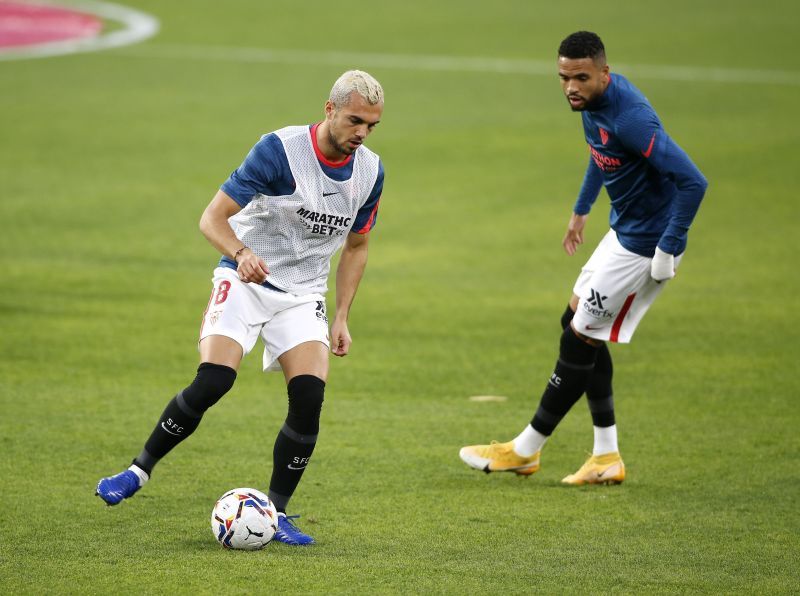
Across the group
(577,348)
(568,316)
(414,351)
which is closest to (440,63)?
(414,351)

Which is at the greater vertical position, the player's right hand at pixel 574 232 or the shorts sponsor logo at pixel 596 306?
the player's right hand at pixel 574 232

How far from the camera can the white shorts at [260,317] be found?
6.45 metres

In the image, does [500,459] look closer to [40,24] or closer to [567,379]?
[567,379]

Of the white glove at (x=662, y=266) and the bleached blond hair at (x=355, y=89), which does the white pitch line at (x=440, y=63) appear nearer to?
the white glove at (x=662, y=266)

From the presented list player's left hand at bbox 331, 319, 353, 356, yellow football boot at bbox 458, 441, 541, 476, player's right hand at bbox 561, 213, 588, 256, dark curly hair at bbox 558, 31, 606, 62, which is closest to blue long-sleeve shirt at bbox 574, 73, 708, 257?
dark curly hair at bbox 558, 31, 606, 62

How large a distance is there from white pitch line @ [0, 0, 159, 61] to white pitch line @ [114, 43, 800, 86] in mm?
1110

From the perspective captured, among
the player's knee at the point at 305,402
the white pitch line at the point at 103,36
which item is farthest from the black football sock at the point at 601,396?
the white pitch line at the point at 103,36

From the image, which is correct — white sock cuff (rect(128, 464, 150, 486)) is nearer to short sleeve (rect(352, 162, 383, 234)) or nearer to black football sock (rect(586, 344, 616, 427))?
short sleeve (rect(352, 162, 383, 234))

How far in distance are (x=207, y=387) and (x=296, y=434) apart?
20.2 inches

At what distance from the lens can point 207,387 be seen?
6.20 m

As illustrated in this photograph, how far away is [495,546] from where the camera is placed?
6.41 metres

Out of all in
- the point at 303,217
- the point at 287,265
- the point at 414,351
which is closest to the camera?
the point at 303,217

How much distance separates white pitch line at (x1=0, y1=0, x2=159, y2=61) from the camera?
29.0 meters

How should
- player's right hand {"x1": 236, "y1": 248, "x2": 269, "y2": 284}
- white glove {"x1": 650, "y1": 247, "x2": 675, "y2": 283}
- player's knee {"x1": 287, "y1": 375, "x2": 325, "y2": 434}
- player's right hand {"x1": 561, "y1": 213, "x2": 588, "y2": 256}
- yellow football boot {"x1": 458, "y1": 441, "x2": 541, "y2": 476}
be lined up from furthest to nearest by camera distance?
1. player's right hand {"x1": 561, "y1": 213, "x2": 588, "y2": 256}
2. yellow football boot {"x1": 458, "y1": 441, "x2": 541, "y2": 476}
3. white glove {"x1": 650, "y1": 247, "x2": 675, "y2": 283}
4. player's knee {"x1": 287, "y1": 375, "x2": 325, "y2": 434}
5. player's right hand {"x1": 236, "y1": 248, "x2": 269, "y2": 284}
